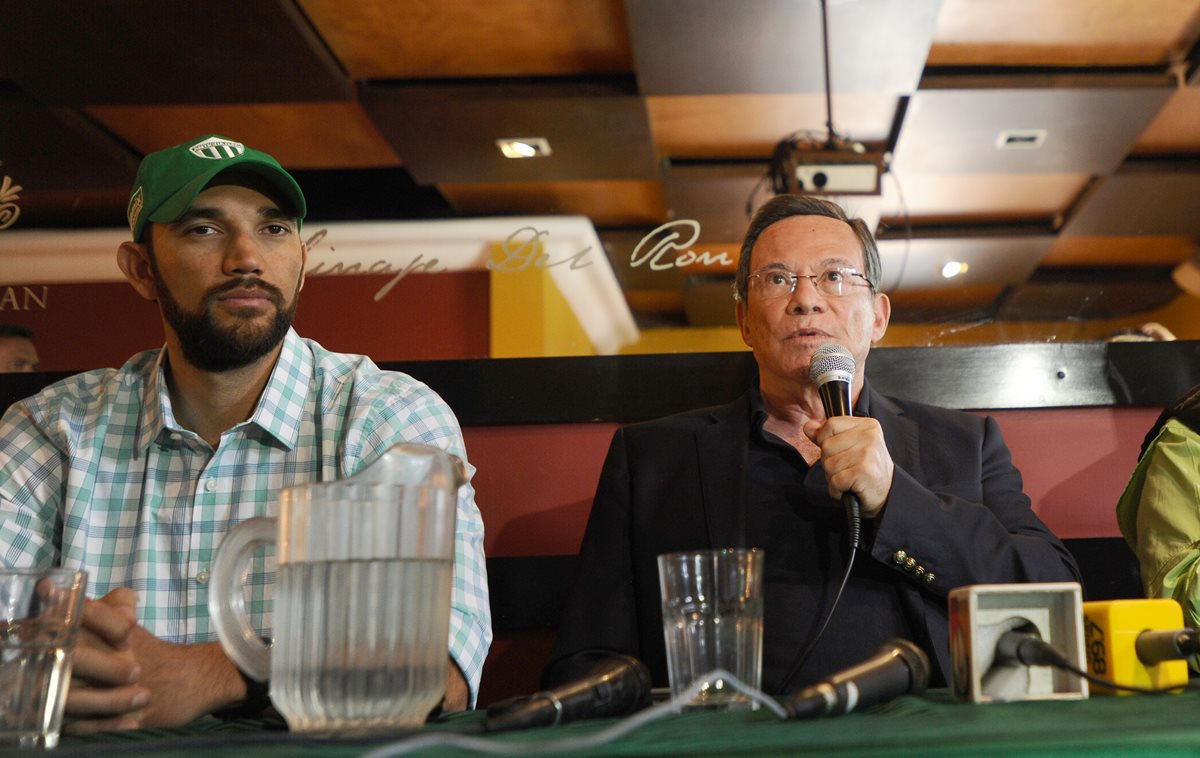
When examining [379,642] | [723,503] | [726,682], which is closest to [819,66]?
[723,503]

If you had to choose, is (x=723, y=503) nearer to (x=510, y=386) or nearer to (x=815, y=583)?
(x=815, y=583)

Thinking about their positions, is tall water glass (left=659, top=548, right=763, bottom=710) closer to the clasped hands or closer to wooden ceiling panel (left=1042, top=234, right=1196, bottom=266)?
the clasped hands

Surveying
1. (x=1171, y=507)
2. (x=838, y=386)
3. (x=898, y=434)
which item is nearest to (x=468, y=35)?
(x=898, y=434)

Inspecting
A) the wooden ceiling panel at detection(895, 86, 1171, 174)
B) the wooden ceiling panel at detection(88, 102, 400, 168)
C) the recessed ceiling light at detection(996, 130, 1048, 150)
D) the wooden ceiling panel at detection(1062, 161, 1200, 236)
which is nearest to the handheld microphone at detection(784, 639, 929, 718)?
the wooden ceiling panel at detection(1062, 161, 1200, 236)

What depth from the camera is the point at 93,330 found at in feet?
7.64

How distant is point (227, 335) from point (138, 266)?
26cm

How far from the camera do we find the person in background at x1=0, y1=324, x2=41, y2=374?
88.8 inches

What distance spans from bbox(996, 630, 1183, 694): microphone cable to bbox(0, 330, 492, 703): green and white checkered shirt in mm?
721

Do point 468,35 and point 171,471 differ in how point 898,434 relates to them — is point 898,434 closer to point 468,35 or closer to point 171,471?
point 171,471

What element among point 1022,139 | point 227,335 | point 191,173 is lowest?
point 227,335

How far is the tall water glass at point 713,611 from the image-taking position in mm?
965

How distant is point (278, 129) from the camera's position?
9.90 ft

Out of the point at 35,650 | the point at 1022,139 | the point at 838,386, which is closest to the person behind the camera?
the point at 35,650

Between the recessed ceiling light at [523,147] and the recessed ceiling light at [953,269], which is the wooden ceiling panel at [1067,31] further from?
the recessed ceiling light at [523,147]
